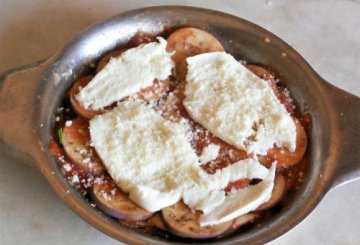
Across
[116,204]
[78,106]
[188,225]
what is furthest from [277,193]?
[78,106]

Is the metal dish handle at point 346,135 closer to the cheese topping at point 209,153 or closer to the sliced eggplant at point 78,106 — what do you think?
the cheese topping at point 209,153

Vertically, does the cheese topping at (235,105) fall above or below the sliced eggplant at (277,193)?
above

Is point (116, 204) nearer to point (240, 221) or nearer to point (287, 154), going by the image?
point (240, 221)

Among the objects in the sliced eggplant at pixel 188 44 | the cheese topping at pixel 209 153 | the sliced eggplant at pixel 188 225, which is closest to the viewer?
the sliced eggplant at pixel 188 225

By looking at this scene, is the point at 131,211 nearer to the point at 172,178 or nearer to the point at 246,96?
the point at 172,178

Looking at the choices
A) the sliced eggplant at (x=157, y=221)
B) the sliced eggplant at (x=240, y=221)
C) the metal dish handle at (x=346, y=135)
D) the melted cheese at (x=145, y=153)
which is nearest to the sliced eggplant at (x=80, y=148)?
the melted cheese at (x=145, y=153)

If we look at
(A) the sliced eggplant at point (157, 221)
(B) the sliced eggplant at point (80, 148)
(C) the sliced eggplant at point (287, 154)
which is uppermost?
(C) the sliced eggplant at point (287, 154)

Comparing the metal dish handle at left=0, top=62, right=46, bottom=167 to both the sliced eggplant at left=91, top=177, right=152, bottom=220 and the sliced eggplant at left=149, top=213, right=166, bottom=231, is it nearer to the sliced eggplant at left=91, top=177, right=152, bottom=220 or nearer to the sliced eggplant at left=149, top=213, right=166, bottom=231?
the sliced eggplant at left=91, top=177, right=152, bottom=220
